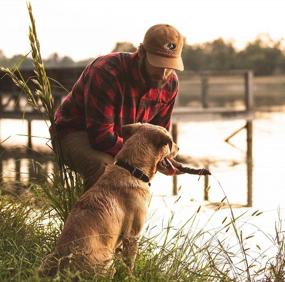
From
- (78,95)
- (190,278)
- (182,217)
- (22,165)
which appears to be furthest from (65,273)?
(22,165)

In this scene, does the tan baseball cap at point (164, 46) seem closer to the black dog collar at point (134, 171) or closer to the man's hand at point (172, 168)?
the man's hand at point (172, 168)

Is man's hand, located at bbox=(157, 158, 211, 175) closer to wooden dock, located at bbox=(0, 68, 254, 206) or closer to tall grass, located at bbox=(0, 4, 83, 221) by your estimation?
tall grass, located at bbox=(0, 4, 83, 221)

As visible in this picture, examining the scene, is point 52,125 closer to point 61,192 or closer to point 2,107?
point 61,192

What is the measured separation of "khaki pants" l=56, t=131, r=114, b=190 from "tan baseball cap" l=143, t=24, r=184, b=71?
77 centimetres

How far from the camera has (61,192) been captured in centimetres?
559

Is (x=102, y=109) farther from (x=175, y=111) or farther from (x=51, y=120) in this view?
(x=175, y=111)

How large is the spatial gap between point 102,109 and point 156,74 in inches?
17.4

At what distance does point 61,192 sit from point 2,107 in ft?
46.7

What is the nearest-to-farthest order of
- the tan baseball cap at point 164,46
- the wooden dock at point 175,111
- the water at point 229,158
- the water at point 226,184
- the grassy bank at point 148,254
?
the grassy bank at point 148,254, the tan baseball cap at point 164,46, the water at point 226,184, the water at point 229,158, the wooden dock at point 175,111

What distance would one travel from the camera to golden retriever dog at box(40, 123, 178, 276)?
14.3ft

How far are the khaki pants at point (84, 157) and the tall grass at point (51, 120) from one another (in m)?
0.08

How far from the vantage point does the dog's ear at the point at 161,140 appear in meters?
4.72

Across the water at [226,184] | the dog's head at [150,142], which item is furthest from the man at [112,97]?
the dog's head at [150,142]

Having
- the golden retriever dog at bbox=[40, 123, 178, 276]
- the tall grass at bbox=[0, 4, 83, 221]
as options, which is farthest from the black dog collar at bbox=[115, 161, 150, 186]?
the tall grass at bbox=[0, 4, 83, 221]
